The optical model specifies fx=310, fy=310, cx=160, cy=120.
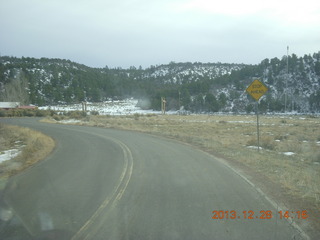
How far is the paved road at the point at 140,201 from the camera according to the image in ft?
17.3

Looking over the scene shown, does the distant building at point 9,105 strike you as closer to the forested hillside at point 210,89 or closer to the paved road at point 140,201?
the forested hillside at point 210,89

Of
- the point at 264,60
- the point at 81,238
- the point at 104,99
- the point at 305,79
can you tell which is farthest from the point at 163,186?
the point at 104,99

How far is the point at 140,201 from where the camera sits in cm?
702

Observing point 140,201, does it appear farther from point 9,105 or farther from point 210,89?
point 210,89
